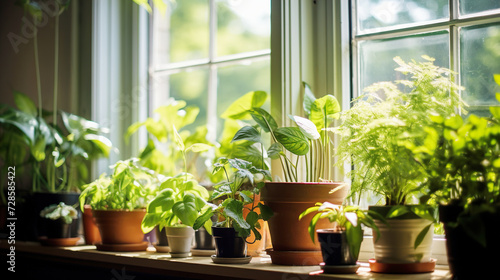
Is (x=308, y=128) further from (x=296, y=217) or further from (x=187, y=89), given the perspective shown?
(x=187, y=89)

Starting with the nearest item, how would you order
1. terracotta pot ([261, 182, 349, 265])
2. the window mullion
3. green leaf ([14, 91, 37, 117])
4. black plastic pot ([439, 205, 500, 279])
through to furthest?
black plastic pot ([439, 205, 500, 279]) < terracotta pot ([261, 182, 349, 265]) < the window mullion < green leaf ([14, 91, 37, 117])

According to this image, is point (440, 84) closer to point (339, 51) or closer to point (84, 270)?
point (339, 51)

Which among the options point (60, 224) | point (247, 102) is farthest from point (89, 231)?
point (247, 102)

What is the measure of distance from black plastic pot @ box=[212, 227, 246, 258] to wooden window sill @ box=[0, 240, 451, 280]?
0.12 feet

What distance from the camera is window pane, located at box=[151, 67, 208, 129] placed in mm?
1862

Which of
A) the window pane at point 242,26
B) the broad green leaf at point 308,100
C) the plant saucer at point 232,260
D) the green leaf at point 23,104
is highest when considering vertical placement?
the window pane at point 242,26

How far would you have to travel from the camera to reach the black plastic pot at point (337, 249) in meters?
1.07

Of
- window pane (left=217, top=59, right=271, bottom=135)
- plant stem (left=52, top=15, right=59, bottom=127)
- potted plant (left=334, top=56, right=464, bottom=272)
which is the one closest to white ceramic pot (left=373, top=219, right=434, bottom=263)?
potted plant (left=334, top=56, right=464, bottom=272)

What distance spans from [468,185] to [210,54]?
1.10 metres

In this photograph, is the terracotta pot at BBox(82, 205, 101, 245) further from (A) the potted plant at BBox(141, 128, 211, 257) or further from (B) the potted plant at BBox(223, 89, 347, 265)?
(B) the potted plant at BBox(223, 89, 347, 265)

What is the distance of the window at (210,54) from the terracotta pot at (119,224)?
1.35 feet

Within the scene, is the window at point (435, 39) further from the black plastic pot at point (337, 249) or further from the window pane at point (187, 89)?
the window pane at point (187, 89)

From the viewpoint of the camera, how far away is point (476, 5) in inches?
50.4

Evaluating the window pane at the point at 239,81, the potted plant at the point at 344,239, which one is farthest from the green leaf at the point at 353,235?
the window pane at the point at 239,81
